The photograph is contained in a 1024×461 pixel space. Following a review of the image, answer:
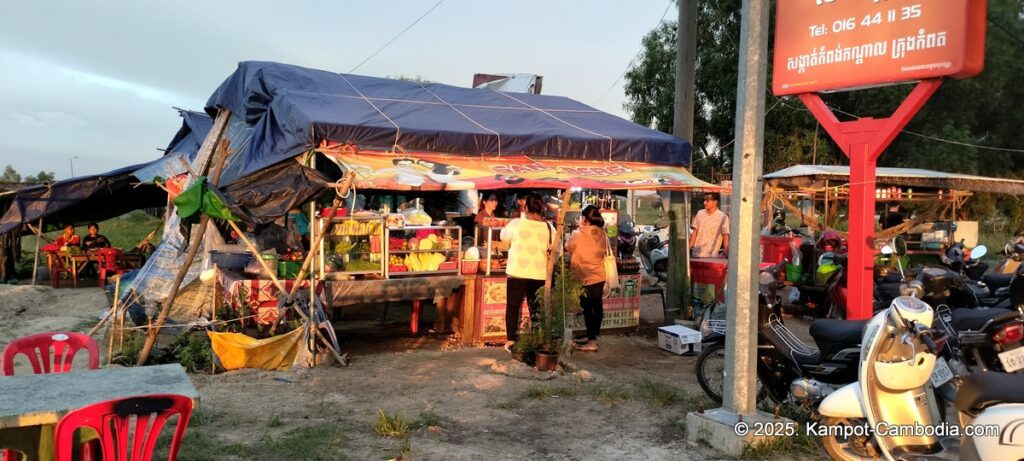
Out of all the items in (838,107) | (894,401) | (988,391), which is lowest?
(894,401)

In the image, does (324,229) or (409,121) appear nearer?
(324,229)

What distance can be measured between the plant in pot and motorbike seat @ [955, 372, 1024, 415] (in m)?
4.02

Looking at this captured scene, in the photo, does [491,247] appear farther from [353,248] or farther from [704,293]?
[704,293]

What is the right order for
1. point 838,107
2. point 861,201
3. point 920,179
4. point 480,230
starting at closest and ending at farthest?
point 861,201 < point 480,230 < point 920,179 < point 838,107

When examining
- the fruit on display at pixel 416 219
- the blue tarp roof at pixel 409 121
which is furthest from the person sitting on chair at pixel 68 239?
the fruit on display at pixel 416 219

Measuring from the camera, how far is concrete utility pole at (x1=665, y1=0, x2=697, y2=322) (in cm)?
998

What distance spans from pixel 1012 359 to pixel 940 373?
0.41m

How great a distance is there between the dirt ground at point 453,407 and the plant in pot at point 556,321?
180mm

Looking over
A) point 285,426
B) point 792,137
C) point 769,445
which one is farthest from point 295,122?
point 792,137

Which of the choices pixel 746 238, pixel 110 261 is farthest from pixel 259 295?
pixel 110 261

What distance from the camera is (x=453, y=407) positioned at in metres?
6.13

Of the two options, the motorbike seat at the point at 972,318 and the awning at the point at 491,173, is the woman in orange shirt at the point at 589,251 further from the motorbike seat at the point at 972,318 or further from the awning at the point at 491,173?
the motorbike seat at the point at 972,318

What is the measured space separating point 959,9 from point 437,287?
572 centimetres

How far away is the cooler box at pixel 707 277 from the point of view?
9.73 meters
